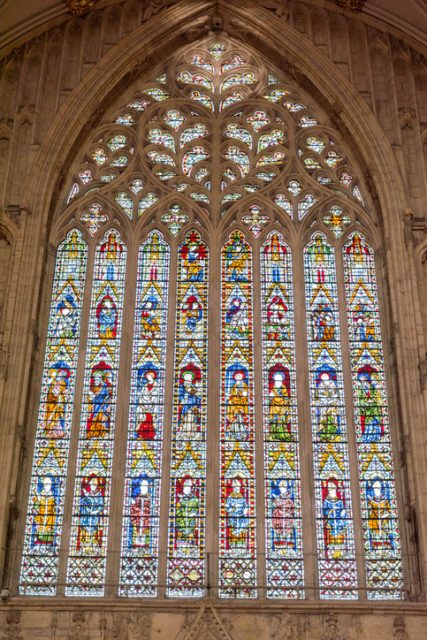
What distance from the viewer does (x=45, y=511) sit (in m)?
14.5

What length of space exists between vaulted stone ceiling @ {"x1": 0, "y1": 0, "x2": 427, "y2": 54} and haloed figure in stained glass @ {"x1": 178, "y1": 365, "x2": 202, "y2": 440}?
6.43 metres

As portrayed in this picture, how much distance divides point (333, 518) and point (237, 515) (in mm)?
1269

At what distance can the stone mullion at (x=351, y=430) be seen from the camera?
1416 cm

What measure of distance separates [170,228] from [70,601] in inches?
243

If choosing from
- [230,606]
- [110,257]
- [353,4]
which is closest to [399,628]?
[230,606]

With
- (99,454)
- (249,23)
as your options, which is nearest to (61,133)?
(249,23)

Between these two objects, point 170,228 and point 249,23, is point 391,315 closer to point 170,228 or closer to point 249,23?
point 170,228

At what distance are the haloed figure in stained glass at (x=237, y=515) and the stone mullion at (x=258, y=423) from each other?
159mm

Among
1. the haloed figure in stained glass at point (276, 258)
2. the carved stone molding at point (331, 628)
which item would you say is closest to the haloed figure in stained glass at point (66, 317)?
the haloed figure in stained glass at point (276, 258)

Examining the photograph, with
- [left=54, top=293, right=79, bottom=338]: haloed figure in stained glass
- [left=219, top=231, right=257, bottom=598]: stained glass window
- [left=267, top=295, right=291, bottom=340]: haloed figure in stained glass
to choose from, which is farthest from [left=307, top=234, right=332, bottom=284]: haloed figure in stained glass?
[left=54, top=293, right=79, bottom=338]: haloed figure in stained glass

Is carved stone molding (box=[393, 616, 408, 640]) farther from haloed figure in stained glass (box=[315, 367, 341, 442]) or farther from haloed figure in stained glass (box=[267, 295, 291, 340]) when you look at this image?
haloed figure in stained glass (box=[267, 295, 291, 340])

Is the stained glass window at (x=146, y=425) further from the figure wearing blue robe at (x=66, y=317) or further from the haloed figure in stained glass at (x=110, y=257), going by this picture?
the figure wearing blue robe at (x=66, y=317)

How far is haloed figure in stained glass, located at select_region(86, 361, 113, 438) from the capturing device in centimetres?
1512

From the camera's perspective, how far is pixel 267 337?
15914 millimetres
